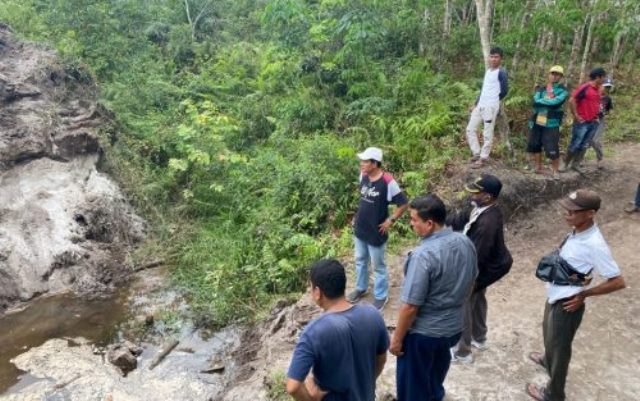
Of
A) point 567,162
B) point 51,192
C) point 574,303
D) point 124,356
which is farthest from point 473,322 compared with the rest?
point 51,192

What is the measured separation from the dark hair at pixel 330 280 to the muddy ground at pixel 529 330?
2313 millimetres

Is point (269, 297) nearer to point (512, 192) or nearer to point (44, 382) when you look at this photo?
point (44, 382)

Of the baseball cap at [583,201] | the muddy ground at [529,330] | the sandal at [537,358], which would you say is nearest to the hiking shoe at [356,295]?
the muddy ground at [529,330]

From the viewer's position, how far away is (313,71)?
1290cm

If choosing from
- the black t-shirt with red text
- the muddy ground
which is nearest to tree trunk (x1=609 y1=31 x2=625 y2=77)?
the muddy ground

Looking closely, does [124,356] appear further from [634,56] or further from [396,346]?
[634,56]

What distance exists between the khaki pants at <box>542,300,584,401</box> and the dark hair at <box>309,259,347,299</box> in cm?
206

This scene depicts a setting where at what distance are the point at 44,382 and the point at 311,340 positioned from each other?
5455mm

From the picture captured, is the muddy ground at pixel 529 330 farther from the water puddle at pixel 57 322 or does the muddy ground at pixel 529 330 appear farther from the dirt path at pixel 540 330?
the water puddle at pixel 57 322

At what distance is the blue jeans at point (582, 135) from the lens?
8.59 meters

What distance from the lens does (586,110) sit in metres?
8.46

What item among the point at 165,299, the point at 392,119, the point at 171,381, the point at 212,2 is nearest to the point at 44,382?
the point at 171,381

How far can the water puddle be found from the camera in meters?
7.50

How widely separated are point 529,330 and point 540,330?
0.13 m
